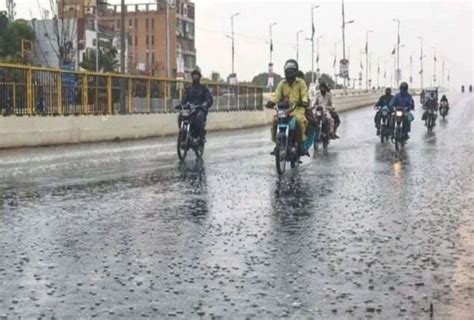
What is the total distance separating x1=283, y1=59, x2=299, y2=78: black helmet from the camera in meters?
13.9

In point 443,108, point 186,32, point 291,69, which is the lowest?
point 443,108

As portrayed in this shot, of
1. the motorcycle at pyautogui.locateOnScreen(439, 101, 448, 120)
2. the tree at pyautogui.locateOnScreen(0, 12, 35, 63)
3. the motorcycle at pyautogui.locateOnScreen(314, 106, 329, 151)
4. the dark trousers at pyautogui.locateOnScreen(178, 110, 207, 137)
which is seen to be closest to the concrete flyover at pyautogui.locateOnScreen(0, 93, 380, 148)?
the dark trousers at pyautogui.locateOnScreen(178, 110, 207, 137)

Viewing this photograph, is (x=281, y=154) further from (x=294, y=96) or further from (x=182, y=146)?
(x=182, y=146)

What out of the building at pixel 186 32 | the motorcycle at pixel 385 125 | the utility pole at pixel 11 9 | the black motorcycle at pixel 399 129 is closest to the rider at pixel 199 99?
the black motorcycle at pixel 399 129

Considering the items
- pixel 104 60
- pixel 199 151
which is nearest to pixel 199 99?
pixel 199 151

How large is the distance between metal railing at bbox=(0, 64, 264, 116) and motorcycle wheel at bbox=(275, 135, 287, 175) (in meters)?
10.5

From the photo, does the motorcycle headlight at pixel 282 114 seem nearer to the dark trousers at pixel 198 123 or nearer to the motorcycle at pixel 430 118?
the dark trousers at pixel 198 123

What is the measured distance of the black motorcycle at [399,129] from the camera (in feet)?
69.1

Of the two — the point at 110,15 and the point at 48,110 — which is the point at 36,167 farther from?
the point at 110,15

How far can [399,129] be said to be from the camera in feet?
69.3

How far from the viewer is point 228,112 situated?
1460 inches

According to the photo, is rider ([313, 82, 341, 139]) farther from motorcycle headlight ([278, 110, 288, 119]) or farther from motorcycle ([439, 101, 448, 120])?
motorcycle ([439, 101, 448, 120])

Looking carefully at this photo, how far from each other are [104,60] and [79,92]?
6793cm

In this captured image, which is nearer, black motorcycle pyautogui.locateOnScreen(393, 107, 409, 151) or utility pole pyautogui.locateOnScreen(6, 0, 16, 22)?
black motorcycle pyautogui.locateOnScreen(393, 107, 409, 151)
